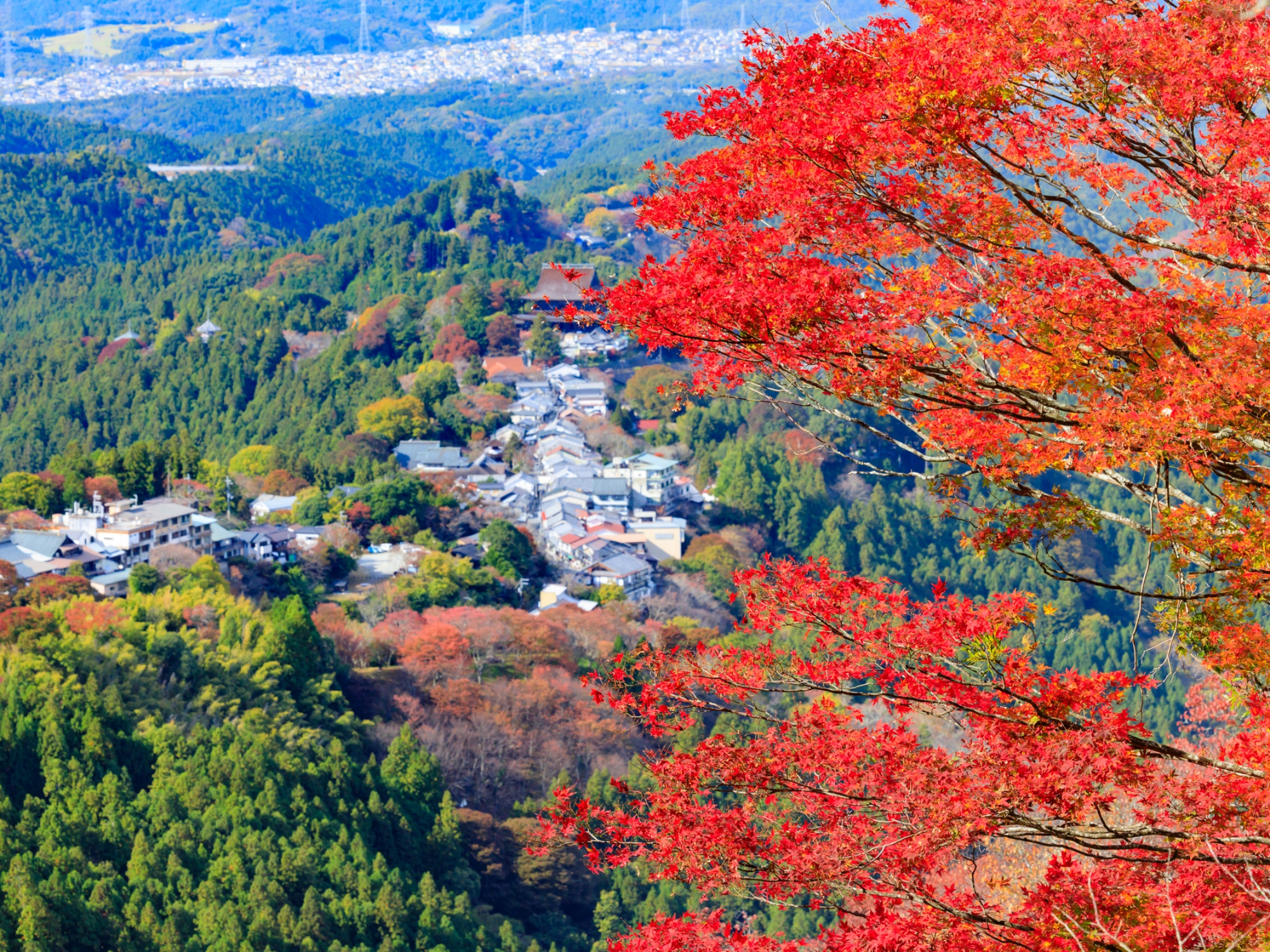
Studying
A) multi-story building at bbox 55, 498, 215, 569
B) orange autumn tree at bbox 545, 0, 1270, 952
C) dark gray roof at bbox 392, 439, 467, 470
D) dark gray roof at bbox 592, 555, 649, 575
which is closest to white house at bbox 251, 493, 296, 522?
dark gray roof at bbox 392, 439, 467, 470

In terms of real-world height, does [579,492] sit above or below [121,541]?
below

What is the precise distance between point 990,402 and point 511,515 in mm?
41396

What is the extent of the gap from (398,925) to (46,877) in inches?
209

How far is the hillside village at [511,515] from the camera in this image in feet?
121

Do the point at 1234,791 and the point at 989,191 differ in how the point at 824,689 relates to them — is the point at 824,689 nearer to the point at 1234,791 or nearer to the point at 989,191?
the point at 1234,791

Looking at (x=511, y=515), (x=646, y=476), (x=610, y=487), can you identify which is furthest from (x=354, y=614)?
(x=646, y=476)

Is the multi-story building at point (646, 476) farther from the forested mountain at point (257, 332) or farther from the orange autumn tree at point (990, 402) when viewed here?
the orange autumn tree at point (990, 402)

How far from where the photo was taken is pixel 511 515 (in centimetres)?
4762

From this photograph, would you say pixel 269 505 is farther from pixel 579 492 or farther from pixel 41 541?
pixel 41 541

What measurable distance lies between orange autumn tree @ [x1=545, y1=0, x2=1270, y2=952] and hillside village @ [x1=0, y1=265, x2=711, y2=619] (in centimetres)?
2786

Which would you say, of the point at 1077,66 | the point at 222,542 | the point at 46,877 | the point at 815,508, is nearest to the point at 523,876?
the point at 46,877

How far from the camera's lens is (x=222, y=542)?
130 ft

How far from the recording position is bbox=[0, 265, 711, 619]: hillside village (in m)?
37.0

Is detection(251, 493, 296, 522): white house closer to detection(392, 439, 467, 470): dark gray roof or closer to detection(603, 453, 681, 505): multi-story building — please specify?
detection(392, 439, 467, 470): dark gray roof
